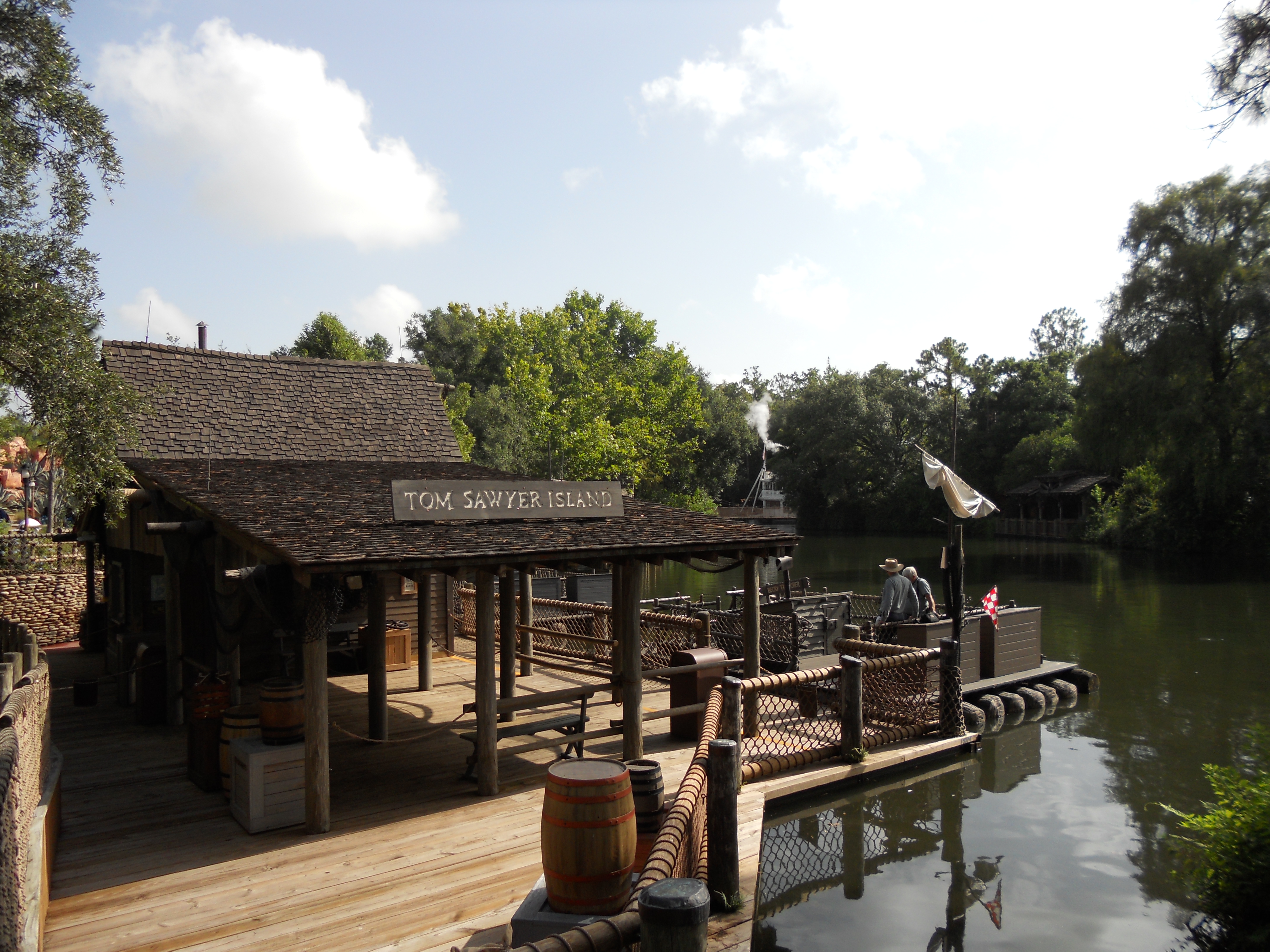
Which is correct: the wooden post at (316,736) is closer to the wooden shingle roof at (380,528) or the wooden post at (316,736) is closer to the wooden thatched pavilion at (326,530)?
the wooden thatched pavilion at (326,530)

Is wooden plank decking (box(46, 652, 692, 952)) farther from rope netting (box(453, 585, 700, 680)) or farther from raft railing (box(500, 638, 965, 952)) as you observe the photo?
rope netting (box(453, 585, 700, 680))

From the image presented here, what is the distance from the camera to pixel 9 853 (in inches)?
164

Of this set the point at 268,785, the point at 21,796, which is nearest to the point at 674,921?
the point at 21,796

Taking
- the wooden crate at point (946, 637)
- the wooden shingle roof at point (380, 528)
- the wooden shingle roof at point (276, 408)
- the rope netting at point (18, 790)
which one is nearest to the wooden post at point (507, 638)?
the wooden shingle roof at point (380, 528)

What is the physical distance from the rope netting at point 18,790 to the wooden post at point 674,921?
2.82 meters

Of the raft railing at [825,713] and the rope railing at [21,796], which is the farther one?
the raft railing at [825,713]

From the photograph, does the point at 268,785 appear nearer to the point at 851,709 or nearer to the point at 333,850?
the point at 333,850

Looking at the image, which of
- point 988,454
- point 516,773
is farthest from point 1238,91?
point 988,454

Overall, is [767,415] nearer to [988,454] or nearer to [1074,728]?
[988,454]

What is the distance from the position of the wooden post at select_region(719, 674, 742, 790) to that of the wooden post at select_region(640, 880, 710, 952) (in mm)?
4526

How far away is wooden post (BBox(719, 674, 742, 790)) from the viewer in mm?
8383

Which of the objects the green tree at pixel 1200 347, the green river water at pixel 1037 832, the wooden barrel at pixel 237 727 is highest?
the green tree at pixel 1200 347

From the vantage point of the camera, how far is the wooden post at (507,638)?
11805 millimetres

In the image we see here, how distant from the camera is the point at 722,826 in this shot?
19.4 ft
